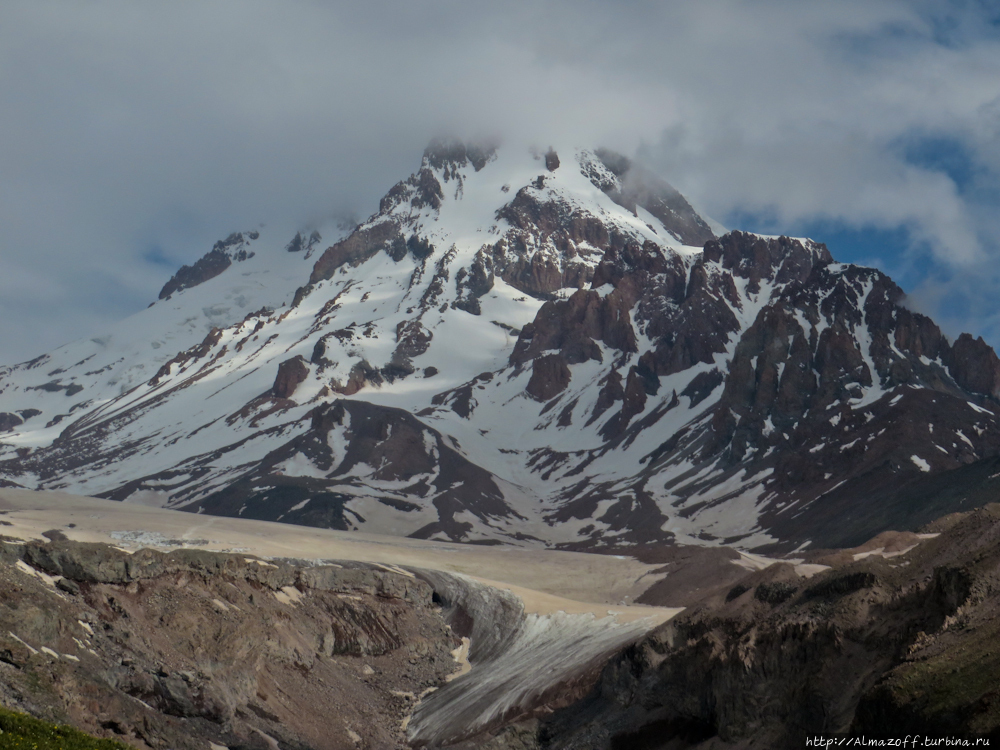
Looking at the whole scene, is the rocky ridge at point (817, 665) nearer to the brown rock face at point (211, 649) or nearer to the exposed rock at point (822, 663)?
the exposed rock at point (822, 663)

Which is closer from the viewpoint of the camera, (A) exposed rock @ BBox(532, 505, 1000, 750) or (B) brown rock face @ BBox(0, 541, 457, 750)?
(A) exposed rock @ BBox(532, 505, 1000, 750)

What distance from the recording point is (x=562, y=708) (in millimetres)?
67750

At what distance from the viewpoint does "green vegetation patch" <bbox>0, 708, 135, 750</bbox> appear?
96.0 feet

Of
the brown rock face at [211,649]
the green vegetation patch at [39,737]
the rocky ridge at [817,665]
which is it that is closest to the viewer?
the green vegetation patch at [39,737]

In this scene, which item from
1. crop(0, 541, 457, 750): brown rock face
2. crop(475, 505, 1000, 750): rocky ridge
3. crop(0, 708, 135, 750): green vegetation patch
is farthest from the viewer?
crop(0, 541, 457, 750): brown rock face

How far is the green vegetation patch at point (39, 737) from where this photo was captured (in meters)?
29.3

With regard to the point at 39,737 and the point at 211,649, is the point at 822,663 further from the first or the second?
the point at 211,649

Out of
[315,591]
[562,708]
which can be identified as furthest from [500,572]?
[562,708]

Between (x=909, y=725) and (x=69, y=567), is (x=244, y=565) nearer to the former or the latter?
(x=69, y=567)

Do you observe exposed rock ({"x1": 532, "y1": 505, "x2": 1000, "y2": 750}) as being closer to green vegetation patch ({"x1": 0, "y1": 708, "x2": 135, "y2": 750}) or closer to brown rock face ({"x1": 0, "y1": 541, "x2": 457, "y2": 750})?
brown rock face ({"x1": 0, "y1": 541, "x2": 457, "y2": 750})

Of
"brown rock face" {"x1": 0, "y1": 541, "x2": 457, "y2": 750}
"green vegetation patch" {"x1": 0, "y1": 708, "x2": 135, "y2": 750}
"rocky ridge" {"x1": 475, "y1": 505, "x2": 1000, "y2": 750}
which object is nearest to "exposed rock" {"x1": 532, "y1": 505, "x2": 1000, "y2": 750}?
"rocky ridge" {"x1": 475, "y1": 505, "x2": 1000, "y2": 750}

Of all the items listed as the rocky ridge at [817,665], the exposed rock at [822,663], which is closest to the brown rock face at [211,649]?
the rocky ridge at [817,665]

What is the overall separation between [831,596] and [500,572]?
7031 centimetres

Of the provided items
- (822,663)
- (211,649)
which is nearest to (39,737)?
(822,663)
